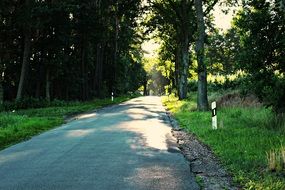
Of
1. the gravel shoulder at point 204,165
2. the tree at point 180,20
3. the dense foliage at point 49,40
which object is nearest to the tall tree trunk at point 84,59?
the dense foliage at point 49,40

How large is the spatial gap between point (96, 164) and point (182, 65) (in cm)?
3495

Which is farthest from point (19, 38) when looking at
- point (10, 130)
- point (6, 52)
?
point (10, 130)

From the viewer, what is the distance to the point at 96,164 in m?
9.50

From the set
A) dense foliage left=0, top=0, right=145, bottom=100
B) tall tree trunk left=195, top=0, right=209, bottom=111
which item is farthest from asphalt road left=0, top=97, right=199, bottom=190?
dense foliage left=0, top=0, right=145, bottom=100

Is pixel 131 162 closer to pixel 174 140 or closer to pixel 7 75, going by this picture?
pixel 174 140

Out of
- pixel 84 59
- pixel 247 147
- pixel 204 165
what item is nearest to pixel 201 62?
pixel 247 147

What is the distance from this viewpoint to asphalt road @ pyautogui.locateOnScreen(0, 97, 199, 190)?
25.1 ft

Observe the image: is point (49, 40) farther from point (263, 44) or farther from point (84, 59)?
point (263, 44)

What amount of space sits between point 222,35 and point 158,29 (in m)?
71.7

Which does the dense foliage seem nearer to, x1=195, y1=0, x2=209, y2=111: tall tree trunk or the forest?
the forest

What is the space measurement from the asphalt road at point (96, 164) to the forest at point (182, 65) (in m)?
1.21

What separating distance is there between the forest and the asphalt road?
1205 mm

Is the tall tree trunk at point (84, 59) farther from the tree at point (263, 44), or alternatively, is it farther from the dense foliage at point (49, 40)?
the tree at point (263, 44)

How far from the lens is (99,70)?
52031 millimetres
